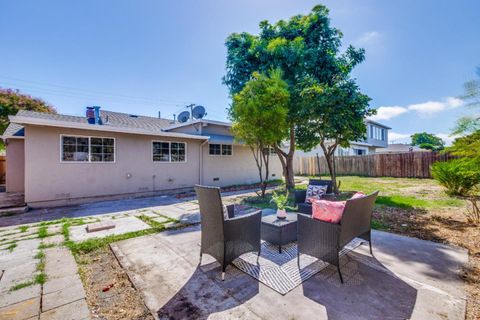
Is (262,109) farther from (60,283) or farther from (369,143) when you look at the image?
(369,143)

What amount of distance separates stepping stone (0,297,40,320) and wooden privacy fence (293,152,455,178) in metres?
15.4

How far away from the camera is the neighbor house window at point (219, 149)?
38.9ft

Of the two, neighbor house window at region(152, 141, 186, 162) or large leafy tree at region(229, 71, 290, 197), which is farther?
neighbor house window at region(152, 141, 186, 162)

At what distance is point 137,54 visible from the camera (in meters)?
10.2

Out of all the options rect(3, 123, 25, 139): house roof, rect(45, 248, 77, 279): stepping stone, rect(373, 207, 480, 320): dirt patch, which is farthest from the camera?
rect(3, 123, 25, 139): house roof

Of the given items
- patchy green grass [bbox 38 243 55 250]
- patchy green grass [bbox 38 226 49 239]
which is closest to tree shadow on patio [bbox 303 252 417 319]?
patchy green grass [bbox 38 243 55 250]

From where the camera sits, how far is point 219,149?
1220 cm

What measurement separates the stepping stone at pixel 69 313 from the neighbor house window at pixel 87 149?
725 cm

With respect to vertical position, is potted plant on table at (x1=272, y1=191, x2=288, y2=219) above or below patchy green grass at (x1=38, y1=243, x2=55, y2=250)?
above

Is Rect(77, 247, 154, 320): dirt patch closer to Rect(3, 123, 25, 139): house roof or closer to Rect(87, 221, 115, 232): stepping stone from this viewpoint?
Rect(87, 221, 115, 232): stepping stone

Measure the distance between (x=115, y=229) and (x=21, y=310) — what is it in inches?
108

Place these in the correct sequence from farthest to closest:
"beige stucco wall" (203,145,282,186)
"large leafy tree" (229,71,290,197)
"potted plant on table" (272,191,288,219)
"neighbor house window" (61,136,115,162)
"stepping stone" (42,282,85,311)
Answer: "beige stucco wall" (203,145,282,186) < "neighbor house window" (61,136,115,162) < "large leafy tree" (229,71,290,197) < "potted plant on table" (272,191,288,219) < "stepping stone" (42,282,85,311)

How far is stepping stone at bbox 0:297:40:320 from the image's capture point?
204 centimetres

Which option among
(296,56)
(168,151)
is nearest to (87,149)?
(168,151)
